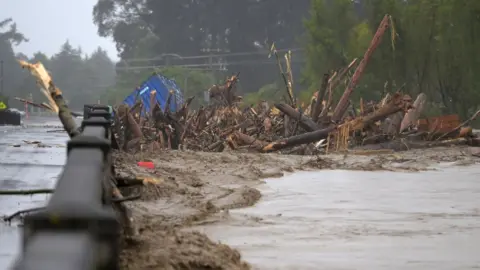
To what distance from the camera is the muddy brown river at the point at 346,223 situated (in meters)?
4.51

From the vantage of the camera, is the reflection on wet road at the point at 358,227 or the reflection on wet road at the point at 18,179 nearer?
the reflection on wet road at the point at 358,227

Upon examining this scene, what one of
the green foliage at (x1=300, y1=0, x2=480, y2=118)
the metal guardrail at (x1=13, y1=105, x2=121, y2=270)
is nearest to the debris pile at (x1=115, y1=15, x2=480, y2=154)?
the green foliage at (x1=300, y1=0, x2=480, y2=118)

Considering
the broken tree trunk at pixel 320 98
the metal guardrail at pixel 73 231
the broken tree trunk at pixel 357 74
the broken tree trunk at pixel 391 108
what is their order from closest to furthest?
the metal guardrail at pixel 73 231, the broken tree trunk at pixel 391 108, the broken tree trunk at pixel 320 98, the broken tree trunk at pixel 357 74

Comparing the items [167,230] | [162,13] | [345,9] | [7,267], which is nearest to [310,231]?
[167,230]

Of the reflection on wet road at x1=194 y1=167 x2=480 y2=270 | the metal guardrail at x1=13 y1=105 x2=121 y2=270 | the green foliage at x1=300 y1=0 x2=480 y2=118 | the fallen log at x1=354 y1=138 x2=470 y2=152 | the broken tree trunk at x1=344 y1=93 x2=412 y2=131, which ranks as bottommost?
the reflection on wet road at x1=194 y1=167 x2=480 y2=270

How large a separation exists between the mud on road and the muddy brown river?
207 millimetres

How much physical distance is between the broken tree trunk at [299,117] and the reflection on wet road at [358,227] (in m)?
6.07

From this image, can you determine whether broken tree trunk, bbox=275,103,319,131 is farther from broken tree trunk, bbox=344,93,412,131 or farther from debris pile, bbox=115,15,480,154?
broken tree trunk, bbox=344,93,412,131

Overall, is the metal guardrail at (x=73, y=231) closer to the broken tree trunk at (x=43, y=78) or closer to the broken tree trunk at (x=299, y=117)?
the broken tree trunk at (x=43, y=78)

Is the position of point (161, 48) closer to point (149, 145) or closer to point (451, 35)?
point (451, 35)

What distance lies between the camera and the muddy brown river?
4.51 m

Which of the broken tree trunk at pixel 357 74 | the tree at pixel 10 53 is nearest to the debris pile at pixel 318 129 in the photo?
the broken tree trunk at pixel 357 74

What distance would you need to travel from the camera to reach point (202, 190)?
27.2 feet

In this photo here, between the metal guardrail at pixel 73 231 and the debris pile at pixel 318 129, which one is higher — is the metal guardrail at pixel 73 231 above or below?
below
